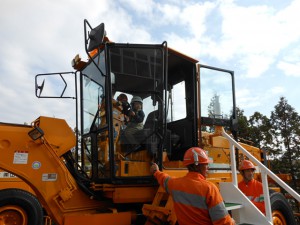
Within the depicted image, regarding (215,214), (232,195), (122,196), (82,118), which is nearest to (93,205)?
(122,196)

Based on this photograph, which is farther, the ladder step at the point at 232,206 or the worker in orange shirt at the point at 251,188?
the worker in orange shirt at the point at 251,188

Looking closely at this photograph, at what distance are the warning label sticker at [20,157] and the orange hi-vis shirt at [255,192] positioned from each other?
325 cm

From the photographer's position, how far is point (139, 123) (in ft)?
14.1

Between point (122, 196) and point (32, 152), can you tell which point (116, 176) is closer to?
point (122, 196)

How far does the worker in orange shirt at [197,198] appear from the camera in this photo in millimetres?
2357

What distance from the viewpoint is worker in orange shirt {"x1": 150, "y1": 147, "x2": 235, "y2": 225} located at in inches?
92.8

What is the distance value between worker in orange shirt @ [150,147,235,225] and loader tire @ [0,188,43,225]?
9.53 ft

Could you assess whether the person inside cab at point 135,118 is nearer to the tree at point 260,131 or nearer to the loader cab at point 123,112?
the loader cab at point 123,112

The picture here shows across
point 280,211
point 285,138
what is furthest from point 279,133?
point 280,211

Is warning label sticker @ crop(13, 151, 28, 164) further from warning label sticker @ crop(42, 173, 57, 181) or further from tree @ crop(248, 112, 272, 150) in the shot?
tree @ crop(248, 112, 272, 150)

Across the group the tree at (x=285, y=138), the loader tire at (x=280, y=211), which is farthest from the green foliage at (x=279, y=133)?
the loader tire at (x=280, y=211)

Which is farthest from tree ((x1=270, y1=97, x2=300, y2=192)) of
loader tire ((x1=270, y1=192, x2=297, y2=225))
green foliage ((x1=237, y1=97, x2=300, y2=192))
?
loader tire ((x1=270, y1=192, x2=297, y2=225))

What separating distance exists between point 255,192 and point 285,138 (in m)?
24.3

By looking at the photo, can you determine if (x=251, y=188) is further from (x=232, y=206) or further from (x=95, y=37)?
(x=95, y=37)
